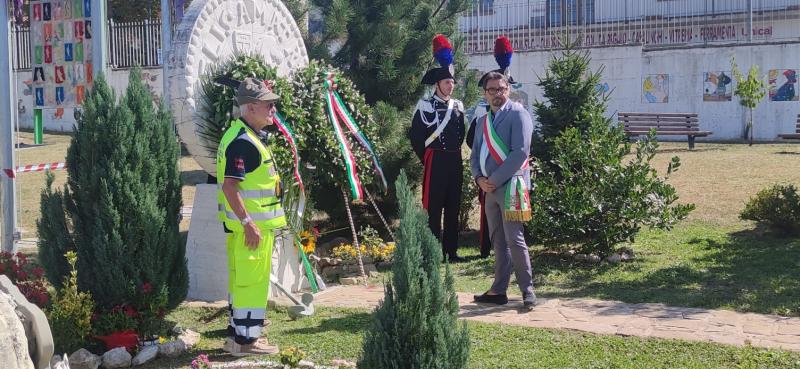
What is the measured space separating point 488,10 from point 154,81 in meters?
10.0

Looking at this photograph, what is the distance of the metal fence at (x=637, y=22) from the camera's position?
25.2 m

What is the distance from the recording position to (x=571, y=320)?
6.60 meters

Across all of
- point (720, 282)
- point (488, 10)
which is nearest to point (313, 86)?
point (720, 282)

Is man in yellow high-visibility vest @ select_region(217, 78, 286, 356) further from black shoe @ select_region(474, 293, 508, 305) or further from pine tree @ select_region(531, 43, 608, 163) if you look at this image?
pine tree @ select_region(531, 43, 608, 163)

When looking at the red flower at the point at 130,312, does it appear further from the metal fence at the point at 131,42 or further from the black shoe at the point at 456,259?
the metal fence at the point at 131,42

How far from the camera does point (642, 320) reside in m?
6.53

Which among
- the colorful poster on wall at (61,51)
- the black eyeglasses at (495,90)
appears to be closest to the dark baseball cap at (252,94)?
the black eyeglasses at (495,90)

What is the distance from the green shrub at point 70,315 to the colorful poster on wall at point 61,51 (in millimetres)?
3254

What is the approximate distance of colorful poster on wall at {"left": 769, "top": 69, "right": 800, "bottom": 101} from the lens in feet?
75.8

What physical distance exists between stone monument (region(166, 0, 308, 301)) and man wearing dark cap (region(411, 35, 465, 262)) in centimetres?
168

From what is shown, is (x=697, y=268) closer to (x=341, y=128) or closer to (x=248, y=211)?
(x=341, y=128)

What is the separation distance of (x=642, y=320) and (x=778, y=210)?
3691mm

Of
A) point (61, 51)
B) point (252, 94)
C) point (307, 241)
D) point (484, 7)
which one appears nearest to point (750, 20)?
point (484, 7)

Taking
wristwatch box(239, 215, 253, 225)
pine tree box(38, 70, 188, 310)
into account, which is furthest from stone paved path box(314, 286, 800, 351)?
pine tree box(38, 70, 188, 310)
